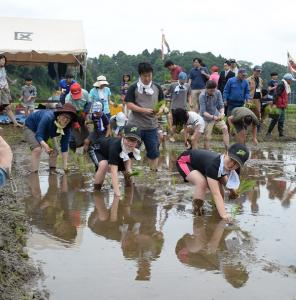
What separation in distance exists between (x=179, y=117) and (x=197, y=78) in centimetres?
415

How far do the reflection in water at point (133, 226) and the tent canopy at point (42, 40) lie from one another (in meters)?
11.3

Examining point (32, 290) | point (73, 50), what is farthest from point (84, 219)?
point (73, 50)

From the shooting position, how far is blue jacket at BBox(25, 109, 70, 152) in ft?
28.3

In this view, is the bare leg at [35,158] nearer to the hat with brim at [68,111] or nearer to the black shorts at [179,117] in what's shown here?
Result: the hat with brim at [68,111]

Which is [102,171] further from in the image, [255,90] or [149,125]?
[255,90]

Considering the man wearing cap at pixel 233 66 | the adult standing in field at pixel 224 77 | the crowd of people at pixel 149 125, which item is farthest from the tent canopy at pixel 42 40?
the man wearing cap at pixel 233 66

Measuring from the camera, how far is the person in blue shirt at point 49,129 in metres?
8.54

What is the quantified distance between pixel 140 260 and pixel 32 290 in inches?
41.7

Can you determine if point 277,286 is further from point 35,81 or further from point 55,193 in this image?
point 35,81

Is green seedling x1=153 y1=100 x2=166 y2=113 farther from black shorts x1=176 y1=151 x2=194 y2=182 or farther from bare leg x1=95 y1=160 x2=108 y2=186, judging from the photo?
black shorts x1=176 y1=151 x2=194 y2=182

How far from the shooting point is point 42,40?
1814cm

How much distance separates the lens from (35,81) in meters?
31.8

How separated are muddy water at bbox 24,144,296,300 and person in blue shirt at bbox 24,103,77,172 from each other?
2.28ft

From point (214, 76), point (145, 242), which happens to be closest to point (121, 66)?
point (214, 76)
